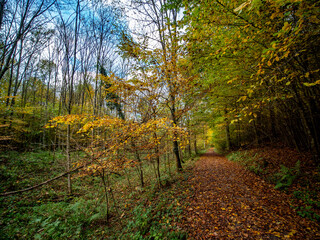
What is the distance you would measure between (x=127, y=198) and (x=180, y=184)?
9.24ft

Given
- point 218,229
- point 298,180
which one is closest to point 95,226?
point 218,229

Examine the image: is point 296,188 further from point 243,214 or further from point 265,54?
point 265,54

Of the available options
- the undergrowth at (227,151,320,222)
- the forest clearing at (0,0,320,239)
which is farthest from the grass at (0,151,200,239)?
the undergrowth at (227,151,320,222)

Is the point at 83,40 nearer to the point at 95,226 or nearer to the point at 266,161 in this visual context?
the point at 95,226

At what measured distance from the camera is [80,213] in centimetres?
471

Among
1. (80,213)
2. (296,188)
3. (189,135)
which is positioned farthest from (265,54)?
(80,213)

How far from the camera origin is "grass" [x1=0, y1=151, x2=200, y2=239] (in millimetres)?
3584

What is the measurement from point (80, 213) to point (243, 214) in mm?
5940

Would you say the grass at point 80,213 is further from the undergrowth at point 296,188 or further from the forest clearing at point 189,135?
the undergrowth at point 296,188

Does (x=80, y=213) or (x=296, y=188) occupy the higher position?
(x=296, y=188)

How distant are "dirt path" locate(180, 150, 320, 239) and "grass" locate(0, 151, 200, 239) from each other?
0.63m

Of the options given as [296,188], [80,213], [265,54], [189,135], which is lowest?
[80,213]

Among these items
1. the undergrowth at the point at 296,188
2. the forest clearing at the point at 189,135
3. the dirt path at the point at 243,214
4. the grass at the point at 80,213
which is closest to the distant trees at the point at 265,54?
the forest clearing at the point at 189,135

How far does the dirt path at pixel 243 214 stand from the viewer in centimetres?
278
